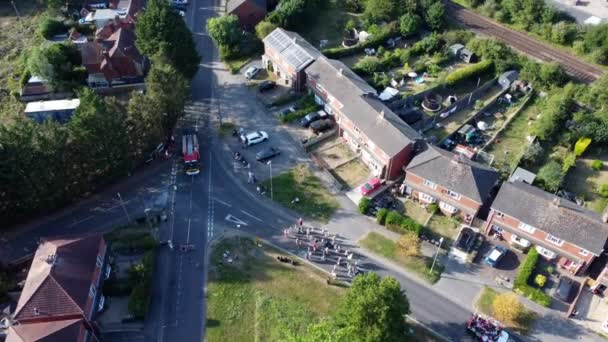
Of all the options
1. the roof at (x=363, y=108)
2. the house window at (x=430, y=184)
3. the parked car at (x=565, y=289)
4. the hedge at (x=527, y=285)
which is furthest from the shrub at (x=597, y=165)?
the roof at (x=363, y=108)

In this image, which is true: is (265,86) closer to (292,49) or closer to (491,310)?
(292,49)

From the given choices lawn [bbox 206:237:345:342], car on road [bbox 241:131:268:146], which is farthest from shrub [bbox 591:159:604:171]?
car on road [bbox 241:131:268:146]

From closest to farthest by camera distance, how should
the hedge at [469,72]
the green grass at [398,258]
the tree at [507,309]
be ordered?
the tree at [507,309]
the green grass at [398,258]
the hedge at [469,72]

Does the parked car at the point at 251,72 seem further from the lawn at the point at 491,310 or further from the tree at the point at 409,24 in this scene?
the lawn at the point at 491,310

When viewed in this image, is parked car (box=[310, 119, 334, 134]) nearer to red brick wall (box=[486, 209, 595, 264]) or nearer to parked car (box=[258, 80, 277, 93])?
parked car (box=[258, 80, 277, 93])

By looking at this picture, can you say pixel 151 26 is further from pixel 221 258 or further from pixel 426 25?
pixel 426 25

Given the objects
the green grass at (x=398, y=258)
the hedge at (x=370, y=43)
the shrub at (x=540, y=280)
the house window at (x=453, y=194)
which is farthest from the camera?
the hedge at (x=370, y=43)
